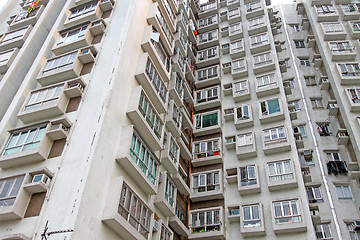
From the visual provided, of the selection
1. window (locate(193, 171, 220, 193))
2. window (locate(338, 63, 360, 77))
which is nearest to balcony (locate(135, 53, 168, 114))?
window (locate(193, 171, 220, 193))

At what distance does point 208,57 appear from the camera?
32688mm

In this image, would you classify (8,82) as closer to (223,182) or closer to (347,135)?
(223,182)

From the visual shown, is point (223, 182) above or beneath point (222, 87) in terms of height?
beneath

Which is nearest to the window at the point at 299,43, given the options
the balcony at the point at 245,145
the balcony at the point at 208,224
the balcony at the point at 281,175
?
the balcony at the point at 245,145

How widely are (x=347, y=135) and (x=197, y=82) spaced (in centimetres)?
1305

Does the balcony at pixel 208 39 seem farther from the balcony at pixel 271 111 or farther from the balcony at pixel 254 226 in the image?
the balcony at pixel 254 226

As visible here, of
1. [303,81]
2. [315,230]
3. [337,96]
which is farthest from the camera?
[303,81]

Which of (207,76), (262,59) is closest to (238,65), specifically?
(262,59)

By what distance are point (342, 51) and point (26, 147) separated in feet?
80.1

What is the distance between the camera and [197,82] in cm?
3038

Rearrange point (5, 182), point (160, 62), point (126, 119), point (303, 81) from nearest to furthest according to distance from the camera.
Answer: point (5, 182) < point (126, 119) < point (160, 62) < point (303, 81)

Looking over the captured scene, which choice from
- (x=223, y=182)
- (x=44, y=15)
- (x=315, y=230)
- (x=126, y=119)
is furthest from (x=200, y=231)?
(x=44, y=15)

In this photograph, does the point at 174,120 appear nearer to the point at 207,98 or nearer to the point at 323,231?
the point at 207,98

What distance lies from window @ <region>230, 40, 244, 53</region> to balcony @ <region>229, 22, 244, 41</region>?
4.04 ft
